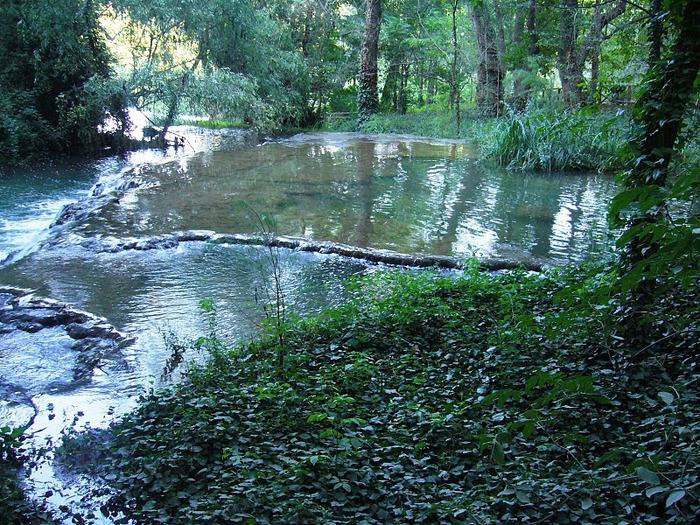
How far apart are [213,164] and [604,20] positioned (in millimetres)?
10624

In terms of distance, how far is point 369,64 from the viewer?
22172 millimetres

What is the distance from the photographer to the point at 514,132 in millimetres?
13672

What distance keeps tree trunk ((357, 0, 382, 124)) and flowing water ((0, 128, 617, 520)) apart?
7517mm

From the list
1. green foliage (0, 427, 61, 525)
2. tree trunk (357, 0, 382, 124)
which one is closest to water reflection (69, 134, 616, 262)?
green foliage (0, 427, 61, 525)

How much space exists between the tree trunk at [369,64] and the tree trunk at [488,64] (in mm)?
3521

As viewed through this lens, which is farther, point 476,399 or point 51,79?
point 51,79

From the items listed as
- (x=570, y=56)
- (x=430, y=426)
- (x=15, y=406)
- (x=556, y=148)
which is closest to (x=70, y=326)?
(x=15, y=406)

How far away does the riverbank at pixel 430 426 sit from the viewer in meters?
2.60

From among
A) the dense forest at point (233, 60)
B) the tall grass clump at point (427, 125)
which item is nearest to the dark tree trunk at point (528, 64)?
the dense forest at point (233, 60)

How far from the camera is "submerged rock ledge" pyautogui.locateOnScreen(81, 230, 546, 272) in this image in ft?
24.5

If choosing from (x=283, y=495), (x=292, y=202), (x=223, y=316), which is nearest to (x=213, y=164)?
(x=292, y=202)

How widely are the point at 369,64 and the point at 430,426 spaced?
20.5m

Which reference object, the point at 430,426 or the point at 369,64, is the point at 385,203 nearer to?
the point at 430,426

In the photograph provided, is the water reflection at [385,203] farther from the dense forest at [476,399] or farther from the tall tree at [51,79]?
the tall tree at [51,79]
